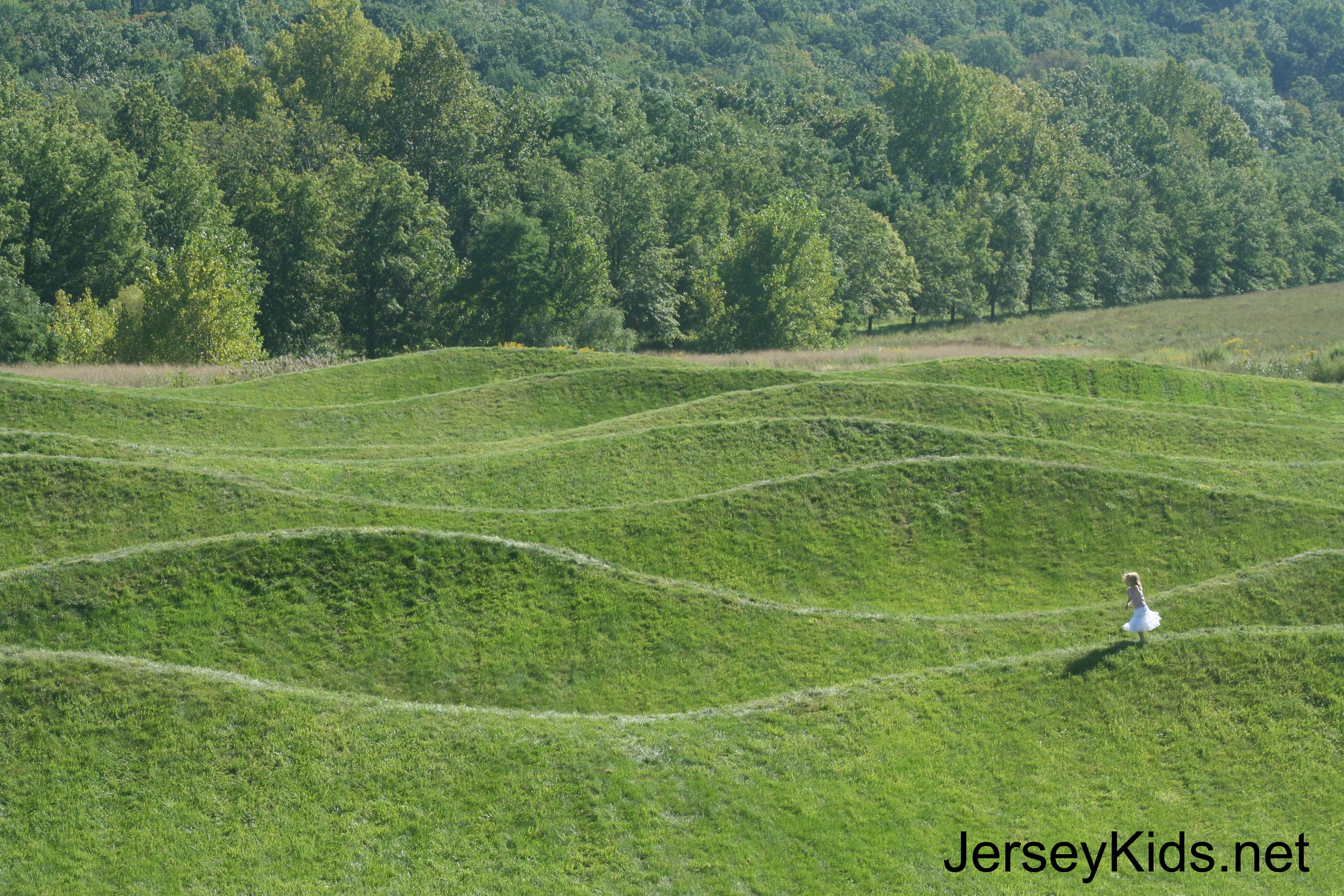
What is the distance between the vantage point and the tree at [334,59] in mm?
98812

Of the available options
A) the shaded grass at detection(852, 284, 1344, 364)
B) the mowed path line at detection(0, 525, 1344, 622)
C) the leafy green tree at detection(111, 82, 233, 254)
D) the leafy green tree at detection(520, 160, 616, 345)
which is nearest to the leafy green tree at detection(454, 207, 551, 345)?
the leafy green tree at detection(520, 160, 616, 345)

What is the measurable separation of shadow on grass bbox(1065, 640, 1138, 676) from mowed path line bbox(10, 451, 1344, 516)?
10583mm

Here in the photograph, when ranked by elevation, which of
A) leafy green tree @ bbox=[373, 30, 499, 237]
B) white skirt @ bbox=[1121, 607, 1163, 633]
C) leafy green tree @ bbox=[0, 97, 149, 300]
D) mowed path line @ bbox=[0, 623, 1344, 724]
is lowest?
mowed path line @ bbox=[0, 623, 1344, 724]

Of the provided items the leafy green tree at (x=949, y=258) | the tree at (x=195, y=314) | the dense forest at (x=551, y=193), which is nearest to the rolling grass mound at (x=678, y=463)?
the tree at (x=195, y=314)

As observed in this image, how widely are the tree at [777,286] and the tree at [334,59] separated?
4002cm

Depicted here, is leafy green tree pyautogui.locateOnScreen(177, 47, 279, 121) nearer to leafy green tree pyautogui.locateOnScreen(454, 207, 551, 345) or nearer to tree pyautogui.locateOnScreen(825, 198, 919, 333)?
leafy green tree pyautogui.locateOnScreen(454, 207, 551, 345)

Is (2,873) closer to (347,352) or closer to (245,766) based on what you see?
(245,766)

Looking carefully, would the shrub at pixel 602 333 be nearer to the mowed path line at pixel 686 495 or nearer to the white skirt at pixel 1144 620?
the mowed path line at pixel 686 495

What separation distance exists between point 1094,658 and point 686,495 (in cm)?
1364

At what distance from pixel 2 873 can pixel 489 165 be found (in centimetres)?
7333

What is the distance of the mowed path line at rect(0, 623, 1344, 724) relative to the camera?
2011 centimetres

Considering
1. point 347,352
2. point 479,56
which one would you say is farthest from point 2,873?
point 479,56

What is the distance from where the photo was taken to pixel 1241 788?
19422 mm

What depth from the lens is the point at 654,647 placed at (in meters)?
24.9
